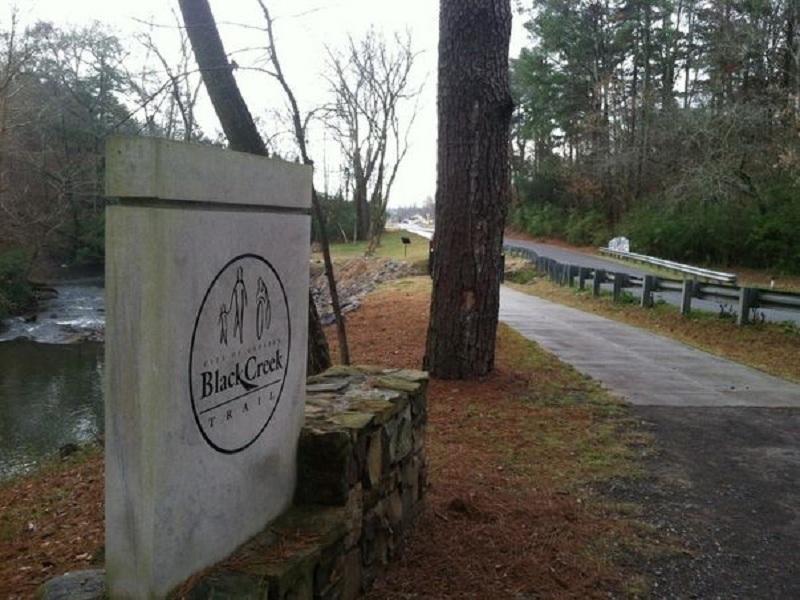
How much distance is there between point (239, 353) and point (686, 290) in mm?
12218

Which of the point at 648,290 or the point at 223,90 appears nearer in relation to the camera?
the point at 223,90

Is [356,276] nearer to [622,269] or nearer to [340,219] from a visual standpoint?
[622,269]

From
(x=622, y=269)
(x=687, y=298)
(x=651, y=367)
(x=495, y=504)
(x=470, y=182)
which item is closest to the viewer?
(x=495, y=504)

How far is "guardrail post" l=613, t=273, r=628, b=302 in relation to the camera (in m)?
16.0

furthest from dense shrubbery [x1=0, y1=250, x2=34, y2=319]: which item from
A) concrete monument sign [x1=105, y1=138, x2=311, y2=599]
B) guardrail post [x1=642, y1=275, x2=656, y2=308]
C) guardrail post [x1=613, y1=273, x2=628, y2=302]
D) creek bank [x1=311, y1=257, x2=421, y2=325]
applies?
concrete monument sign [x1=105, y1=138, x2=311, y2=599]

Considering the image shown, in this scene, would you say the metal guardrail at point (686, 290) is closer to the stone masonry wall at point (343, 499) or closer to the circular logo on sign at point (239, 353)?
the stone masonry wall at point (343, 499)

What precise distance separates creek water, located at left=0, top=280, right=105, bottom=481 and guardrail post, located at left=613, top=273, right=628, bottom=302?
11.2 meters

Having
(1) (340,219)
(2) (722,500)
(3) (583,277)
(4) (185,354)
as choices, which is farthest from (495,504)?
(1) (340,219)

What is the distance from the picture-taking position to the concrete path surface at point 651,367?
7324 mm

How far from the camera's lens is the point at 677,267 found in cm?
2183

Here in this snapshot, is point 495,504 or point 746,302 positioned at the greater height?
point 746,302

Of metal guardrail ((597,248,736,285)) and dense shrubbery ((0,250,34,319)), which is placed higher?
metal guardrail ((597,248,736,285))

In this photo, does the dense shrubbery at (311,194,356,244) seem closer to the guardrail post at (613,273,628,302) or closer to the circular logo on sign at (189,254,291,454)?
the guardrail post at (613,273,628,302)

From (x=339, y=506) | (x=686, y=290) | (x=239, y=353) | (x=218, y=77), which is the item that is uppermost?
(x=218, y=77)
